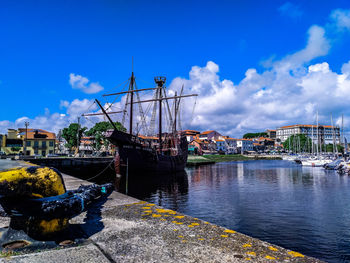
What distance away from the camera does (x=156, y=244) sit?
4.65 m

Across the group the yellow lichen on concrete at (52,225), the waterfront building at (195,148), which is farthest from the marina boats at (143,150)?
the waterfront building at (195,148)

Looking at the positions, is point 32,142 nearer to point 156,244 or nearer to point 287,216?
point 287,216

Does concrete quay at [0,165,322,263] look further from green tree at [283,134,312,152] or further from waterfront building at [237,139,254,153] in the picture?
waterfront building at [237,139,254,153]

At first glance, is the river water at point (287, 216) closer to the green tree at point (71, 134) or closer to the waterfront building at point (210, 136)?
the green tree at point (71, 134)

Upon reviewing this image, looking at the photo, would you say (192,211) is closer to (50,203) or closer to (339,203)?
(339,203)

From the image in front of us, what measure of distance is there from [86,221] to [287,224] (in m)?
10.3

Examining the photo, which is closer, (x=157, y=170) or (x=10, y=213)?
(x=10, y=213)

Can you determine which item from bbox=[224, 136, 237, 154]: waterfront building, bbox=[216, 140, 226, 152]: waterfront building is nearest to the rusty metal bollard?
bbox=[216, 140, 226, 152]: waterfront building

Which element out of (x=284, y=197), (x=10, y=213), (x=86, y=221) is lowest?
(x=284, y=197)

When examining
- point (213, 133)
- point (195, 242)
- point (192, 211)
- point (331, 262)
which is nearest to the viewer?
point (195, 242)

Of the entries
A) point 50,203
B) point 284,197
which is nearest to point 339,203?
point 284,197

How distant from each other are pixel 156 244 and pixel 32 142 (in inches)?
3357

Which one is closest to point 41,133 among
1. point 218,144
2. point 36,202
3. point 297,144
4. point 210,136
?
point 36,202

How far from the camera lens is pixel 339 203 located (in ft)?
58.2
